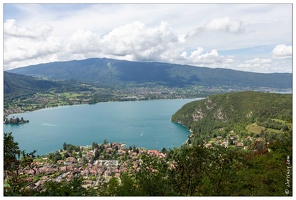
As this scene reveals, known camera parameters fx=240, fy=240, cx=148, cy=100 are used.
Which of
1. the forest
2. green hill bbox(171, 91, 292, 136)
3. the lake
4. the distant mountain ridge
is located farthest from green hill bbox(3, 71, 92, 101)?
A: the forest

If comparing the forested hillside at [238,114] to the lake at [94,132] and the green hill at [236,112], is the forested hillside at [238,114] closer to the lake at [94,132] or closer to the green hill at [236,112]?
the green hill at [236,112]

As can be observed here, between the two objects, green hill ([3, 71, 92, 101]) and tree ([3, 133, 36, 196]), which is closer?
tree ([3, 133, 36, 196])

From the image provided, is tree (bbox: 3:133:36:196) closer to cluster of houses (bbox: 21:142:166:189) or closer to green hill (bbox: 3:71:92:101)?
cluster of houses (bbox: 21:142:166:189)

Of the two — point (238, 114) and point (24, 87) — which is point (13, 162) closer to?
point (238, 114)

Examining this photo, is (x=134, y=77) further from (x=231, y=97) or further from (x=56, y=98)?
(x=231, y=97)

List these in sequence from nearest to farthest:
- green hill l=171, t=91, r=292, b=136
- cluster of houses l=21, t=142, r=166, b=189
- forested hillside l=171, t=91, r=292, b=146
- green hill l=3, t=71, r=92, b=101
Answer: cluster of houses l=21, t=142, r=166, b=189 < forested hillside l=171, t=91, r=292, b=146 < green hill l=171, t=91, r=292, b=136 < green hill l=3, t=71, r=92, b=101

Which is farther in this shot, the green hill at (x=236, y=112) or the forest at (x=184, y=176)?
the green hill at (x=236, y=112)

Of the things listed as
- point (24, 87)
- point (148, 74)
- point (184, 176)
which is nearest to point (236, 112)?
point (184, 176)

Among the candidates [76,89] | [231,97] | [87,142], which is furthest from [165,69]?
[87,142]

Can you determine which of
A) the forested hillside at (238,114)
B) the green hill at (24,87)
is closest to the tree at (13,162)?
the forested hillside at (238,114)
